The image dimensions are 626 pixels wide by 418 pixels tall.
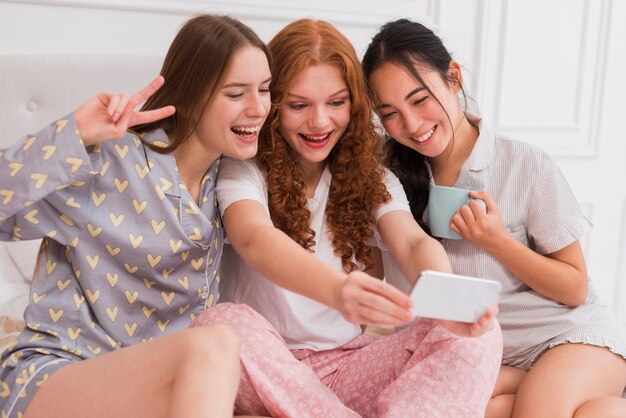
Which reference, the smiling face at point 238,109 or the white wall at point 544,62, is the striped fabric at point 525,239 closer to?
Result: the smiling face at point 238,109

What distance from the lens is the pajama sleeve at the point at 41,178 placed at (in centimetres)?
121

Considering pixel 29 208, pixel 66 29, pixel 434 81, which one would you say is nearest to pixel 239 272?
pixel 29 208

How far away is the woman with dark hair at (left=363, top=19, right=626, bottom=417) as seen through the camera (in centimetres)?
157

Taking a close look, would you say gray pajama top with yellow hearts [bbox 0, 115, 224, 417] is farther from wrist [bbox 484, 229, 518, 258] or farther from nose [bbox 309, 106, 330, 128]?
wrist [bbox 484, 229, 518, 258]

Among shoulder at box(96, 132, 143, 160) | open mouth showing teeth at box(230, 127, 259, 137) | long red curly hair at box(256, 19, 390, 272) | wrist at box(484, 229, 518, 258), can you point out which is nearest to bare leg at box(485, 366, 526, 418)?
wrist at box(484, 229, 518, 258)

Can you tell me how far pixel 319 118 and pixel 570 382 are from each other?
2.36 feet

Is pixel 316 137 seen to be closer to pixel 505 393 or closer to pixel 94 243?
pixel 94 243

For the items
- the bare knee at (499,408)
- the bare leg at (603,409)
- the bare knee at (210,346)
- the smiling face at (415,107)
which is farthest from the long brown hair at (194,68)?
the bare leg at (603,409)

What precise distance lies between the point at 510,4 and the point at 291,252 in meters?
1.64

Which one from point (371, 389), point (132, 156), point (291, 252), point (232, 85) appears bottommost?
point (371, 389)

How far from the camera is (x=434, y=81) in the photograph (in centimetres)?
163

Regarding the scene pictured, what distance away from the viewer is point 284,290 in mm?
1532

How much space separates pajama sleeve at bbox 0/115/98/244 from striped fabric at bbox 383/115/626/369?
0.74 metres

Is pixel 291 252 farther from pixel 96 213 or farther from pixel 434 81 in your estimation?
pixel 434 81
